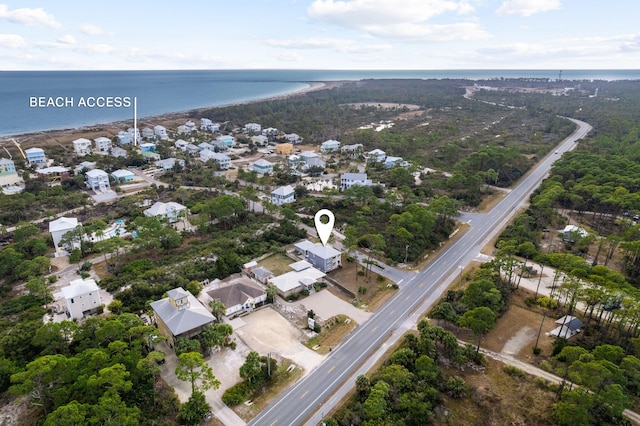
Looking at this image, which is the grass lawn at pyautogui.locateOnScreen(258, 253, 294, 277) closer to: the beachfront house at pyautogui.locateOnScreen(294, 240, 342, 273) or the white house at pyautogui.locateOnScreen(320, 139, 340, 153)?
the beachfront house at pyautogui.locateOnScreen(294, 240, 342, 273)

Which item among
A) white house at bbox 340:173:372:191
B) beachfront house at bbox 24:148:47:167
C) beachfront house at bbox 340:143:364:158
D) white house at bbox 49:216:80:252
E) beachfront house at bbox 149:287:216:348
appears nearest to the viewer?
beachfront house at bbox 149:287:216:348

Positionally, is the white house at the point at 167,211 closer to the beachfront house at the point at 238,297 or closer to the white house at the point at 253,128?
the beachfront house at the point at 238,297

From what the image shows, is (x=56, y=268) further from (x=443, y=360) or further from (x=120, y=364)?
(x=443, y=360)

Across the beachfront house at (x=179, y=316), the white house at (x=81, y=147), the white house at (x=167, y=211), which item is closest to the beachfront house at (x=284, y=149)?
the white house at (x=167, y=211)

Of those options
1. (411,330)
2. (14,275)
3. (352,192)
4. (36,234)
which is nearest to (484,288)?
(411,330)

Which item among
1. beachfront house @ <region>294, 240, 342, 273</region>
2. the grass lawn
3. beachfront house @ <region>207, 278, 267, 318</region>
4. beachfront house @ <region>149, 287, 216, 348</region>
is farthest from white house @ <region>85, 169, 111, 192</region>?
beachfront house @ <region>149, 287, 216, 348</region>
